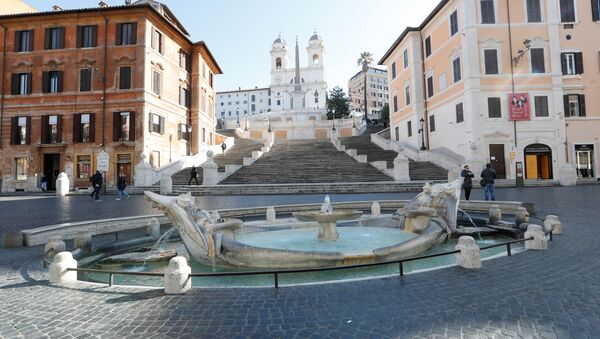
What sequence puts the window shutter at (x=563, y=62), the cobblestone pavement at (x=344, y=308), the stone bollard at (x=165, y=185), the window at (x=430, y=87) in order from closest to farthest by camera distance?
the cobblestone pavement at (x=344, y=308)
the stone bollard at (x=165, y=185)
the window shutter at (x=563, y=62)
the window at (x=430, y=87)

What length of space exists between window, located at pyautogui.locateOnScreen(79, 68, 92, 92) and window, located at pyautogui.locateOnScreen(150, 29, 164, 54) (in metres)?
5.98

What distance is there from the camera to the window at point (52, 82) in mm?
29078

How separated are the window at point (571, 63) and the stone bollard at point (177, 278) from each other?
32.7m

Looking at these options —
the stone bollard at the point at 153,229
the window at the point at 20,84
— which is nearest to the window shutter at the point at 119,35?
the window at the point at 20,84

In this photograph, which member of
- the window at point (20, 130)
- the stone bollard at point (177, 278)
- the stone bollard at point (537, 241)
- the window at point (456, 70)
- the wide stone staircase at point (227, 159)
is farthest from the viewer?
the window at point (20, 130)

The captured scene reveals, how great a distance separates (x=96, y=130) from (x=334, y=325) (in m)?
31.3

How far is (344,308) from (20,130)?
36.5 m

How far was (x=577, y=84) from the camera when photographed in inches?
1016

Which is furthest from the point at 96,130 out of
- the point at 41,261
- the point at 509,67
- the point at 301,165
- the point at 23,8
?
the point at 509,67

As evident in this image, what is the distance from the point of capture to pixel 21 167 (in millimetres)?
29047

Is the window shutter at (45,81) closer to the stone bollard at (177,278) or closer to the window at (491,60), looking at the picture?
the stone bollard at (177,278)

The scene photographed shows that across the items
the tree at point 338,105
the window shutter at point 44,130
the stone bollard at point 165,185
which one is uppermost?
the tree at point 338,105

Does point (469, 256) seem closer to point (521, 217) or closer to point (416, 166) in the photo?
point (521, 217)

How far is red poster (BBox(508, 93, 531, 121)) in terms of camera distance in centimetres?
2528
